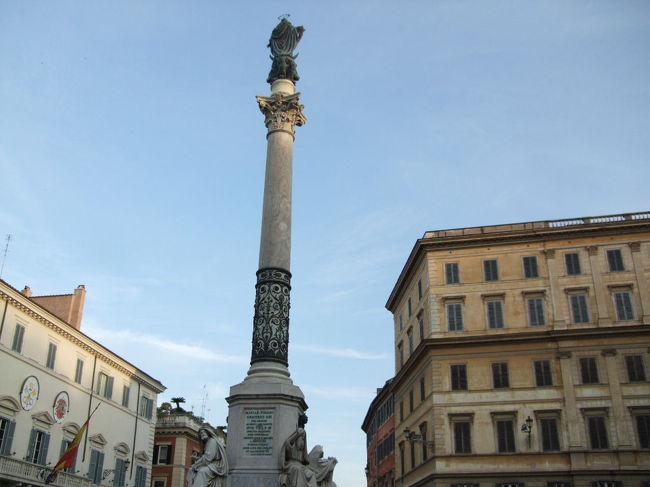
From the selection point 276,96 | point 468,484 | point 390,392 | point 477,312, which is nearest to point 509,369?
point 477,312

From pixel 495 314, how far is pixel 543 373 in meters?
4.82

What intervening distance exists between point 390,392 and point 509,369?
60.5ft

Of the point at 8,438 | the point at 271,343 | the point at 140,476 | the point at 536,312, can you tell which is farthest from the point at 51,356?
the point at 536,312

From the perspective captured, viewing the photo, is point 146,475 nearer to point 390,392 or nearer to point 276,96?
point 390,392

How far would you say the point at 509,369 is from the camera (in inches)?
1693

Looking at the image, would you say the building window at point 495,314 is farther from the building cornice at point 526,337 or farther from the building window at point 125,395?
the building window at point 125,395

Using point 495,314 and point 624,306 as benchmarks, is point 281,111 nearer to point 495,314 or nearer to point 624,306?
point 495,314

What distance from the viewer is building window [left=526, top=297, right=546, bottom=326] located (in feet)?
144

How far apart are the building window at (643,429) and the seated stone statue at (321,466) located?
28.3 meters

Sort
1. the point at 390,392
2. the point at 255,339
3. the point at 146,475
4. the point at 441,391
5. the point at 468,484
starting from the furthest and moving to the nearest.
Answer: the point at 390,392
the point at 146,475
the point at 441,391
the point at 468,484
the point at 255,339

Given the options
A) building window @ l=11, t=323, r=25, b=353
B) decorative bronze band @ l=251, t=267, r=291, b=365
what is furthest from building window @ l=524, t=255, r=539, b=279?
building window @ l=11, t=323, r=25, b=353

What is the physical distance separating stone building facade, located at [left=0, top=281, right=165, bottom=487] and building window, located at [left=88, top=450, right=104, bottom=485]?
0.21 feet

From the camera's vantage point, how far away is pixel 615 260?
44.2m

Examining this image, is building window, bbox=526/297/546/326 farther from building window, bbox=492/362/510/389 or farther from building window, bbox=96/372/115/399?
building window, bbox=96/372/115/399
